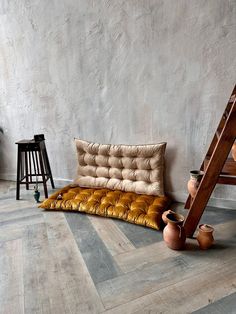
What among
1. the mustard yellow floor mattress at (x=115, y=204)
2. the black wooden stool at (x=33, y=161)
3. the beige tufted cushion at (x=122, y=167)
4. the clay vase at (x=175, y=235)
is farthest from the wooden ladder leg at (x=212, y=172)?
the black wooden stool at (x=33, y=161)

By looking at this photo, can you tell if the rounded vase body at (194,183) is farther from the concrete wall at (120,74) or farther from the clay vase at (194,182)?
the concrete wall at (120,74)

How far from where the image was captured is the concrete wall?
1859 millimetres

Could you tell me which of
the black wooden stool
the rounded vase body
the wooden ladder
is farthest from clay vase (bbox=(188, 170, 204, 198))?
the black wooden stool

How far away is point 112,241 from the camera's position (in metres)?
1.62

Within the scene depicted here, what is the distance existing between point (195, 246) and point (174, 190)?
78cm

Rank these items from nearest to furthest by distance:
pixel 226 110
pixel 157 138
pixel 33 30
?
pixel 226 110
pixel 157 138
pixel 33 30

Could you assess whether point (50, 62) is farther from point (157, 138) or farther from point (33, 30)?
point (157, 138)

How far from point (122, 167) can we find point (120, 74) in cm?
95

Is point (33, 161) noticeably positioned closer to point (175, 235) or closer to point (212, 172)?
point (175, 235)

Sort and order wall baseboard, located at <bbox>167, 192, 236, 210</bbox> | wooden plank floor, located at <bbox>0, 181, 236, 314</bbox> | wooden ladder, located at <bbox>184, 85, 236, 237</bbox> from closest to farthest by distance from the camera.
Result: wooden plank floor, located at <bbox>0, 181, 236, 314</bbox>
wooden ladder, located at <bbox>184, 85, 236, 237</bbox>
wall baseboard, located at <bbox>167, 192, 236, 210</bbox>

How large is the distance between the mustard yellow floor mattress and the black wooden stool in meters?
0.37

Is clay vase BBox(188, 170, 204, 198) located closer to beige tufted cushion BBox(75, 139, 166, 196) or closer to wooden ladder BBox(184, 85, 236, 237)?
wooden ladder BBox(184, 85, 236, 237)

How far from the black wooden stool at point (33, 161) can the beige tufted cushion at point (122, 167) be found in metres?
0.39

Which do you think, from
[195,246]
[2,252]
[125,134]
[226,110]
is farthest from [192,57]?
[2,252]
